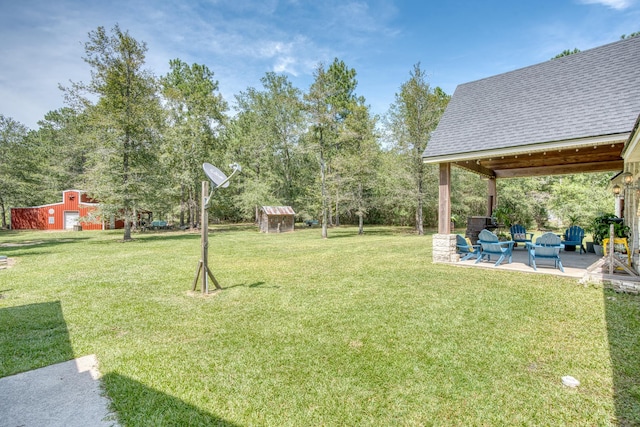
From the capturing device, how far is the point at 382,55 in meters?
15.5

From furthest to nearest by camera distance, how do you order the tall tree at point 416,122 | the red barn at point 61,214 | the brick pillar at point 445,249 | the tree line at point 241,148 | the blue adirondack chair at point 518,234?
the red barn at point 61,214, the tall tree at point 416,122, the tree line at point 241,148, the blue adirondack chair at point 518,234, the brick pillar at point 445,249

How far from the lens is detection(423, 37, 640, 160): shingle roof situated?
264 inches

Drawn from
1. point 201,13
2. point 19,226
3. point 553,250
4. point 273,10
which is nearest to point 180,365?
point 553,250

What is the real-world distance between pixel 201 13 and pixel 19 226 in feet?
95.9

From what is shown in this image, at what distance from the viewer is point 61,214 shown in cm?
2509

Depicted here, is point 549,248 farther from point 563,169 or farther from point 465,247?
point 563,169

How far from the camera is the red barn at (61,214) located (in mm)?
25030

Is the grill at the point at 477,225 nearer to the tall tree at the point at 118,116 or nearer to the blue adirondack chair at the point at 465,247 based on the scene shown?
the blue adirondack chair at the point at 465,247

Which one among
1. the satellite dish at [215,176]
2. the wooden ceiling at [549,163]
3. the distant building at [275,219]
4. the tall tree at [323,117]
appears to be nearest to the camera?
the satellite dish at [215,176]

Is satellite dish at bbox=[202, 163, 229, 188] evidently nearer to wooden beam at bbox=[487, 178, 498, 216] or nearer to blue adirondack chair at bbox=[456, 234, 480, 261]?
blue adirondack chair at bbox=[456, 234, 480, 261]

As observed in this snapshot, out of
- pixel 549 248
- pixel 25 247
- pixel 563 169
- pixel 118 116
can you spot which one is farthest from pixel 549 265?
pixel 25 247

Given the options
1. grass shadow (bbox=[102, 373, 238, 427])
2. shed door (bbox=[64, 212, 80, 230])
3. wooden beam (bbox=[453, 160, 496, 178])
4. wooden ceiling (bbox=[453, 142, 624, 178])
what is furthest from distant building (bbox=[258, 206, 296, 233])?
grass shadow (bbox=[102, 373, 238, 427])

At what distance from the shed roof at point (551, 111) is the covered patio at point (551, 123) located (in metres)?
0.02

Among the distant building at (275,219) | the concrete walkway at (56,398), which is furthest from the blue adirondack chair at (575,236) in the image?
the distant building at (275,219)
